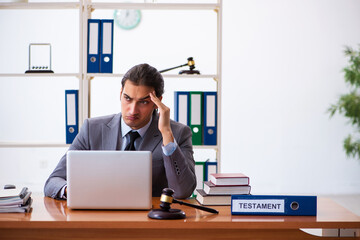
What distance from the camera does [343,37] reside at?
581 cm

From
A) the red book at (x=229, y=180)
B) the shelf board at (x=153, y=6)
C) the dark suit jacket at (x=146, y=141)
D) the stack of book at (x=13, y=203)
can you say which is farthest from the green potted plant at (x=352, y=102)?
the stack of book at (x=13, y=203)

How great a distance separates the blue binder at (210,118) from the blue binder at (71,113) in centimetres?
90

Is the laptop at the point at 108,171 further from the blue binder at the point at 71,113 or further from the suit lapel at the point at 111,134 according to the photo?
the blue binder at the point at 71,113

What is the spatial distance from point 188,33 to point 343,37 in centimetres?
199

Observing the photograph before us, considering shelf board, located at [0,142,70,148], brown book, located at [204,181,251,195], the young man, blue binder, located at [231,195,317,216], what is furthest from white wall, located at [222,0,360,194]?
blue binder, located at [231,195,317,216]

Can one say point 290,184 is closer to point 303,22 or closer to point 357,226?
point 303,22

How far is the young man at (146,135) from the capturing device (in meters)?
1.90

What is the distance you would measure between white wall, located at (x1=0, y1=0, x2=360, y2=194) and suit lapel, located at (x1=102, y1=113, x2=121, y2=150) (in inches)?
140

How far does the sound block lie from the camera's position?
1454mm

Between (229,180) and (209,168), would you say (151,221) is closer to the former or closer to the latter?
(229,180)

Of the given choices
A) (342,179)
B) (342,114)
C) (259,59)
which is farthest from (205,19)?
(342,179)

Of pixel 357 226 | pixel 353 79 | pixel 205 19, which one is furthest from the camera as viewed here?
pixel 205 19

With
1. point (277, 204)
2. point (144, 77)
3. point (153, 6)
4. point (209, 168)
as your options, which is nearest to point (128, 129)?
point (144, 77)

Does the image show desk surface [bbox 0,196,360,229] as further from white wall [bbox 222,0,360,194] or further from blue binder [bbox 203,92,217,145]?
white wall [bbox 222,0,360,194]
